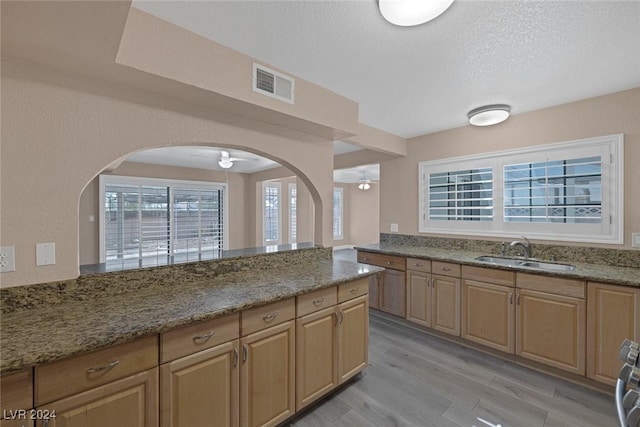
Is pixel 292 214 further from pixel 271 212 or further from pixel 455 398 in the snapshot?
pixel 455 398

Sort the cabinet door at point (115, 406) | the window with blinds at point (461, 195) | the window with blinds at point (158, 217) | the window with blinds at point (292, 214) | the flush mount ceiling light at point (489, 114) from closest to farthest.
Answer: the cabinet door at point (115, 406), the flush mount ceiling light at point (489, 114), the window with blinds at point (461, 195), the window with blinds at point (158, 217), the window with blinds at point (292, 214)

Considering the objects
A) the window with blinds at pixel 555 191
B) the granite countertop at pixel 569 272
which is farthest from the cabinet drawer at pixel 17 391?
the window with blinds at pixel 555 191

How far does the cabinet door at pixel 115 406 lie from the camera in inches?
39.8

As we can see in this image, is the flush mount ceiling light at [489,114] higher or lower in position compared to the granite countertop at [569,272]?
higher

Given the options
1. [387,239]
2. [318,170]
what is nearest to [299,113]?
[318,170]

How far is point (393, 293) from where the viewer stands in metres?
3.34

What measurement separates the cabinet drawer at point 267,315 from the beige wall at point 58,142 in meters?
0.98

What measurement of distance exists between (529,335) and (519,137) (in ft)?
6.59

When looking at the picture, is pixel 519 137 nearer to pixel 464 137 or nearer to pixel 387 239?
pixel 464 137

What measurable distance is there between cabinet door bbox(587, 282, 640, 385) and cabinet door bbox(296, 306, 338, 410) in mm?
1994

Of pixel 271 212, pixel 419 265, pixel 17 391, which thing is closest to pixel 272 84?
pixel 17 391

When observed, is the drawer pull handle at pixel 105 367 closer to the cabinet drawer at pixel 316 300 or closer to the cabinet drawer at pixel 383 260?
the cabinet drawer at pixel 316 300

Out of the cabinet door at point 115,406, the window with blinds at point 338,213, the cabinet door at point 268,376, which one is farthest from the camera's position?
the window with blinds at point 338,213

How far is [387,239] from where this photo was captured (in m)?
4.05
